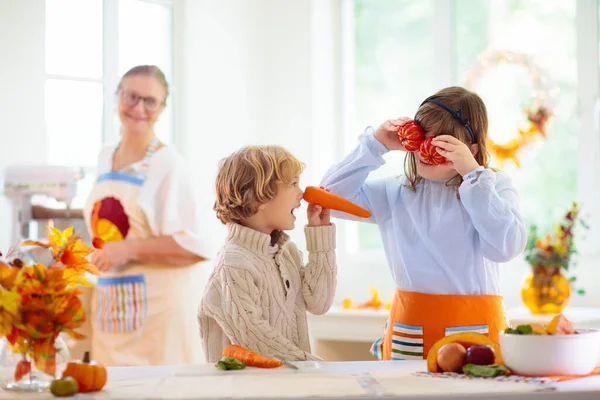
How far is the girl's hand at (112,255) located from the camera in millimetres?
3074

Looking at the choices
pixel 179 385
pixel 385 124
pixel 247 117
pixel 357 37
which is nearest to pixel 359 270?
pixel 247 117

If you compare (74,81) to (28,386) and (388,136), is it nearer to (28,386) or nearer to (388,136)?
(388,136)

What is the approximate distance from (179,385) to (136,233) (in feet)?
5.42

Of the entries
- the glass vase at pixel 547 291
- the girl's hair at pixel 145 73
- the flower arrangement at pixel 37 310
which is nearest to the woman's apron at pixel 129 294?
the girl's hair at pixel 145 73

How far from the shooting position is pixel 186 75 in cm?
398

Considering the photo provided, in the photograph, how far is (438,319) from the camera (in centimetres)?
202

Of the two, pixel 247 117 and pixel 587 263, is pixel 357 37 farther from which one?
pixel 587 263

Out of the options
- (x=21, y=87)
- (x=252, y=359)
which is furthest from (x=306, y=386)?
(x=21, y=87)

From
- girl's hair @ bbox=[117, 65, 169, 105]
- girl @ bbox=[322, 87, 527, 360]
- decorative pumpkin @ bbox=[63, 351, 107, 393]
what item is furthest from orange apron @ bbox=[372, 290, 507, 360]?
girl's hair @ bbox=[117, 65, 169, 105]

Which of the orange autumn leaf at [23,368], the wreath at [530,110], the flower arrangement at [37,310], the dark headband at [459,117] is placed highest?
the wreath at [530,110]

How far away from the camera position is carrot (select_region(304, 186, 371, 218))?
207cm

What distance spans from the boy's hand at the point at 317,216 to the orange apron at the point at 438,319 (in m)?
0.28

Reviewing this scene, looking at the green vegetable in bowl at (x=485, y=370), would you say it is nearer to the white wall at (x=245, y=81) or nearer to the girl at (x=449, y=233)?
the girl at (x=449, y=233)

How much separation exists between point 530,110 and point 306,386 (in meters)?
2.69
